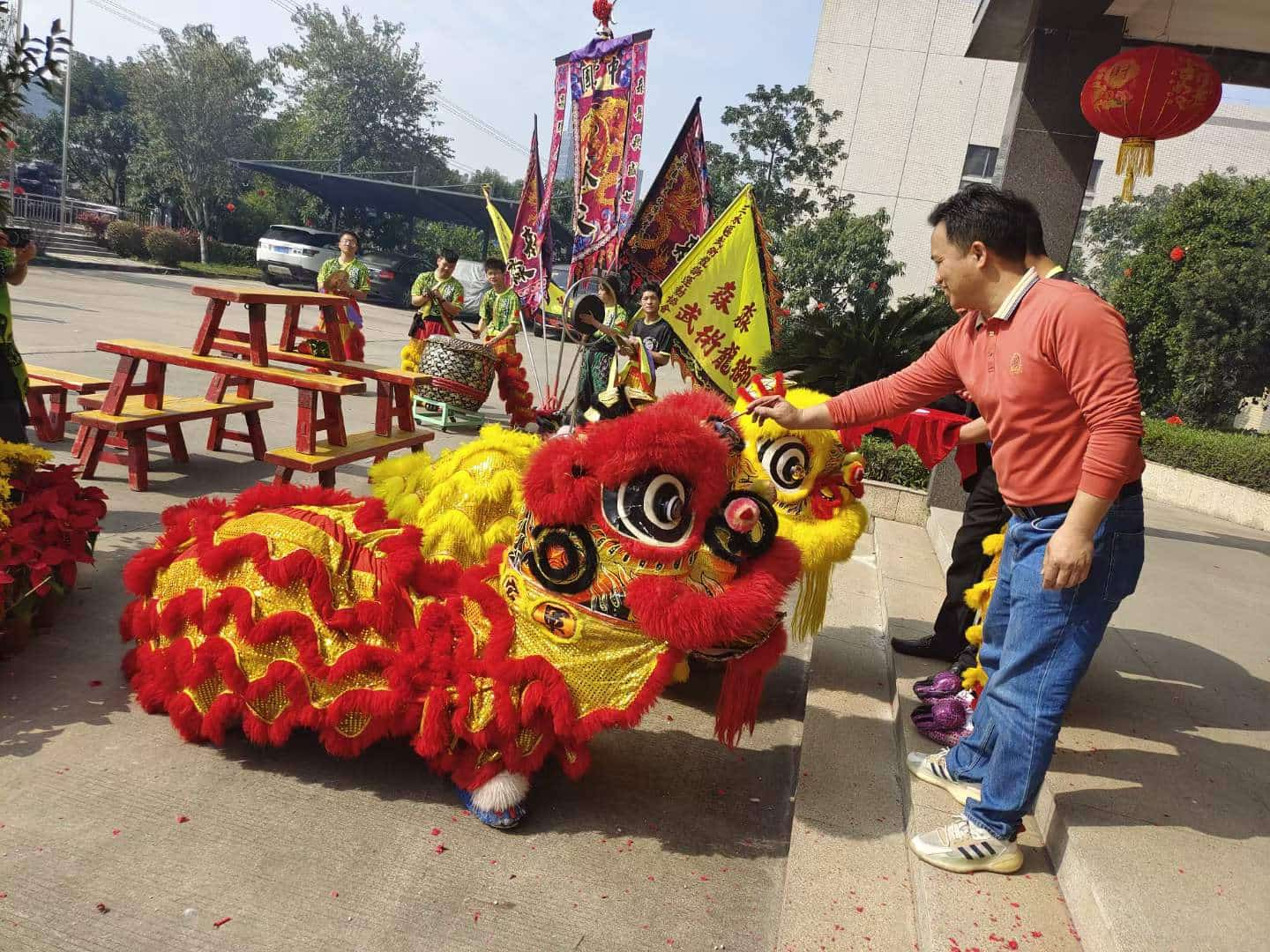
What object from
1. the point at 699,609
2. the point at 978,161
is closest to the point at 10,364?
the point at 699,609

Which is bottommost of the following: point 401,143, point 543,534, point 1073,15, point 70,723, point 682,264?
point 70,723

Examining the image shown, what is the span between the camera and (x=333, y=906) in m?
2.16

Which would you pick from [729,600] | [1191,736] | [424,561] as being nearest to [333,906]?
[424,561]

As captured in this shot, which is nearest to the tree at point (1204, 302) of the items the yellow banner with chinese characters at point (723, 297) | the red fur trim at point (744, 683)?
the yellow banner with chinese characters at point (723, 297)

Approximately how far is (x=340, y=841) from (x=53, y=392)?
4.58 meters

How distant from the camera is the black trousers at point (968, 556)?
336 cm

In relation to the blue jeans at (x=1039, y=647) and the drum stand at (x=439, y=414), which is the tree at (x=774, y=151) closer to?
the drum stand at (x=439, y=414)

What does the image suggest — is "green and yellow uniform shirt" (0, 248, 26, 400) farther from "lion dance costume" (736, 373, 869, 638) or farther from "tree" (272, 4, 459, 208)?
"tree" (272, 4, 459, 208)

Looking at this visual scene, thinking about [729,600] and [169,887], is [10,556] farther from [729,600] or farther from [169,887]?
[729,600]

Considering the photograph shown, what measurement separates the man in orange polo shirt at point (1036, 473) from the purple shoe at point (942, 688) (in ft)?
A: 2.48

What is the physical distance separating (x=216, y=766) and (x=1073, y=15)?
22.0 ft

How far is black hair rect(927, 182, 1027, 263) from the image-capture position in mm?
2197

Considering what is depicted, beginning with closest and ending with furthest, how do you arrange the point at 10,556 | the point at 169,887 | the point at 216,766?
the point at 169,887 → the point at 216,766 → the point at 10,556

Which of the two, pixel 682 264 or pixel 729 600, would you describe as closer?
pixel 729 600
